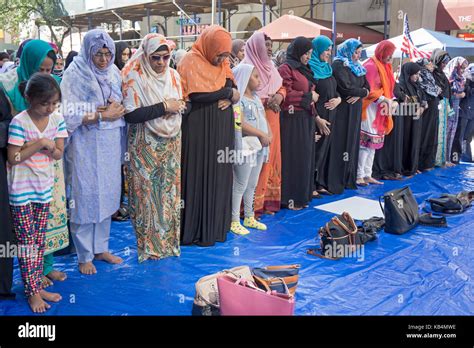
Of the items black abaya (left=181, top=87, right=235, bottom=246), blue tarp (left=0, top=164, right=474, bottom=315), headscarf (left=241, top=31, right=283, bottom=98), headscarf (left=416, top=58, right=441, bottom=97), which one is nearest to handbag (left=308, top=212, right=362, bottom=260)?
blue tarp (left=0, top=164, right=474, bottom=315)

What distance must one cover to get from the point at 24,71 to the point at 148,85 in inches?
32.2

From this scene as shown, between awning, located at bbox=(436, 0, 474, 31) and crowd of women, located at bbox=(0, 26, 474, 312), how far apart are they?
25.3 ft

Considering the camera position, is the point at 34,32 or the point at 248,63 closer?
the point at 248,63

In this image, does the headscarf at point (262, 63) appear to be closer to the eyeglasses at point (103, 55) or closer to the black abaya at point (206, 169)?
the black abaya at point (206, 169)

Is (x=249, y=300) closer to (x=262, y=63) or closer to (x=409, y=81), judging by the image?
(x=262, y=63)

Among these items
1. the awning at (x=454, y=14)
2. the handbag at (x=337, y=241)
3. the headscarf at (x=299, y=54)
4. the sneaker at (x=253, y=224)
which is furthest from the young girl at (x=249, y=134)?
the awning at (x=454, y=14)

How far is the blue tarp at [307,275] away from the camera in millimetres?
2893

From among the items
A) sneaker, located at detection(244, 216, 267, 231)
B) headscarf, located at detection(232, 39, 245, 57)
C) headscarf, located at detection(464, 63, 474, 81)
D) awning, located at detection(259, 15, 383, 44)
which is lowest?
sneaker, located at detection(244, 216, 267, 231)

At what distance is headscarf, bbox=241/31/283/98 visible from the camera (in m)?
4.25

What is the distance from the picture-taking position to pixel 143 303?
2881 millimetres

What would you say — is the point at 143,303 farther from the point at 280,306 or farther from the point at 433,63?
the point at 433,63

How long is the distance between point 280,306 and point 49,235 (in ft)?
4.94

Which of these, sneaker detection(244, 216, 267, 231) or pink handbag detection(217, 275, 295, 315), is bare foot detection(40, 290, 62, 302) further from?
sneaker detection(244, 216, 267, 231)
